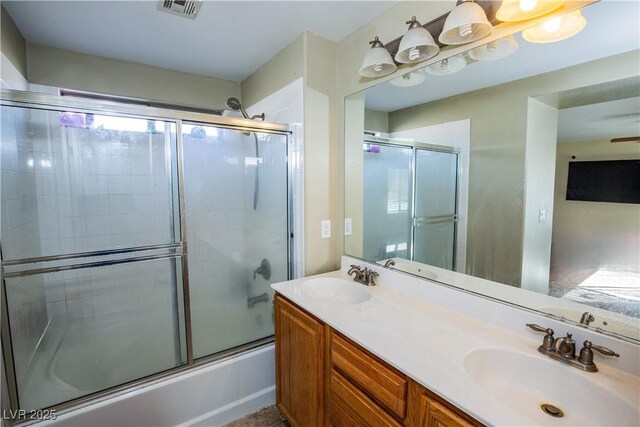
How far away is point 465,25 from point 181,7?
1.45 meters

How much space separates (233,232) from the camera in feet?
7.11

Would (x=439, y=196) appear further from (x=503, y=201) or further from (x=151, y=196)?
(x=151, y=196)

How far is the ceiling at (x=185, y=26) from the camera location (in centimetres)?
157

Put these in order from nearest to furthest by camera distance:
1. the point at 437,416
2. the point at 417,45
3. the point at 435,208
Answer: the point at 437,416 < the point at 417,45 < the point at 435,208

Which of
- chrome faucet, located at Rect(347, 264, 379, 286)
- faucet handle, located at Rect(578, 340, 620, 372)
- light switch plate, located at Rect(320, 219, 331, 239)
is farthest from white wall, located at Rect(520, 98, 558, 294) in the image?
light switch plate, located at Rect(320, 219, 331, 239)

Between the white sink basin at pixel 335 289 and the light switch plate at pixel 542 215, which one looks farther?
the white sink basin at pixel 335 289

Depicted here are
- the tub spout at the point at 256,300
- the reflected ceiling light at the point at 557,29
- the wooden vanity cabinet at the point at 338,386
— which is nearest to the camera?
the wooden vanity cabinet at the point at 338,386

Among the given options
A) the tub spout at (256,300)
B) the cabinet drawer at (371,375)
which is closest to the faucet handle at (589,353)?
the cabinet drawer at (371,375)

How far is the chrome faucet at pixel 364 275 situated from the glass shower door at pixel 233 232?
58cm

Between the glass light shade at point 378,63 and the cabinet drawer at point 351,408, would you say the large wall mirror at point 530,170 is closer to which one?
the glass light shade at point 378,63

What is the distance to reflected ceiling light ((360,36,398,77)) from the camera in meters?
1.53

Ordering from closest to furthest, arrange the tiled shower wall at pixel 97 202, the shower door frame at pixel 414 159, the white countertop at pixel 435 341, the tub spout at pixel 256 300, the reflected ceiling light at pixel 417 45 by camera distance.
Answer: the white countertop at pixel 435 341 < the reflected ceiling light at pixel 417 45 < the shower door frame at pixel 414 159 < the tiled shower wall at pixel 97 202 < the tub spout at pixel 256 300

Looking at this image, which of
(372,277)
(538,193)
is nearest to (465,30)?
(538,193)

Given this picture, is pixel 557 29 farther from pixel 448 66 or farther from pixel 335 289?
pixel 335 289
